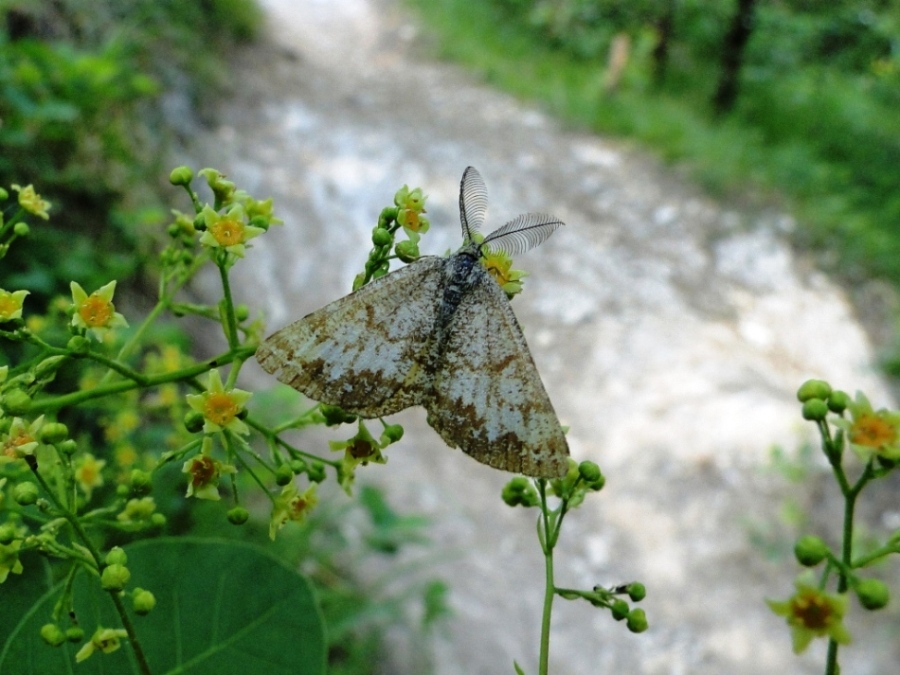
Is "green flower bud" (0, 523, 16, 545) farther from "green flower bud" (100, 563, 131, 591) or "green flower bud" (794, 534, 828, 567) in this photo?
"green flower bud" (794, 534, 828, 567)

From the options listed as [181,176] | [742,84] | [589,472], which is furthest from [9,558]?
[742,84]

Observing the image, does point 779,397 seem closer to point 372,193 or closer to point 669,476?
point 669,476

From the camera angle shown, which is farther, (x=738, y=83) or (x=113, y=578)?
(x=738, y=83)

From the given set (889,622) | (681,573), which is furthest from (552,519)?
(889,622)

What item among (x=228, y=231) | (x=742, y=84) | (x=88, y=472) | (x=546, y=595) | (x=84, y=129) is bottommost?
(x=546, y=595)

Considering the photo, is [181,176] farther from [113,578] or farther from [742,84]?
[742,84]

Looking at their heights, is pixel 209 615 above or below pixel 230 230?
below

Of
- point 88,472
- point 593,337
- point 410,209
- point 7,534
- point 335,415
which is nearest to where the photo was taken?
point 7,534
